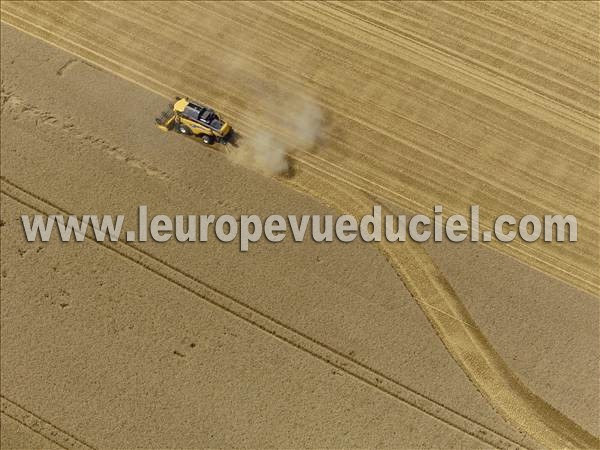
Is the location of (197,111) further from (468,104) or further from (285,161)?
(468,104)

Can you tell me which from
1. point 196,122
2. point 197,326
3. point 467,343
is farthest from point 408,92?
point 197,326

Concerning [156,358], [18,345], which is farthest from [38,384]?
[156,358]

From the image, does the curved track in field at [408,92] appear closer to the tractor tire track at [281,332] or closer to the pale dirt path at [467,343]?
the pale dirt path at [467,343]

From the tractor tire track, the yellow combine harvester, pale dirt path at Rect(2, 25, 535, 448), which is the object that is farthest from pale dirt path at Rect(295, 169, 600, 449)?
the yellow combine harvester

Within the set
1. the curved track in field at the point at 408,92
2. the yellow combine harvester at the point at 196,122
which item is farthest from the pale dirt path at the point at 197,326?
the curved track in field at the point at 408,92

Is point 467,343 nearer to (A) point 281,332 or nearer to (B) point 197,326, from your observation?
(A) point 281,332

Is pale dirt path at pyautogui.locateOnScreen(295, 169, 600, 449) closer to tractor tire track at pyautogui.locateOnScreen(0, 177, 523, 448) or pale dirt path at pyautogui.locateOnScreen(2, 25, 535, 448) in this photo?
pale dirt path at pyautogui.locateOnScreen(2, 25, 535, 448)
